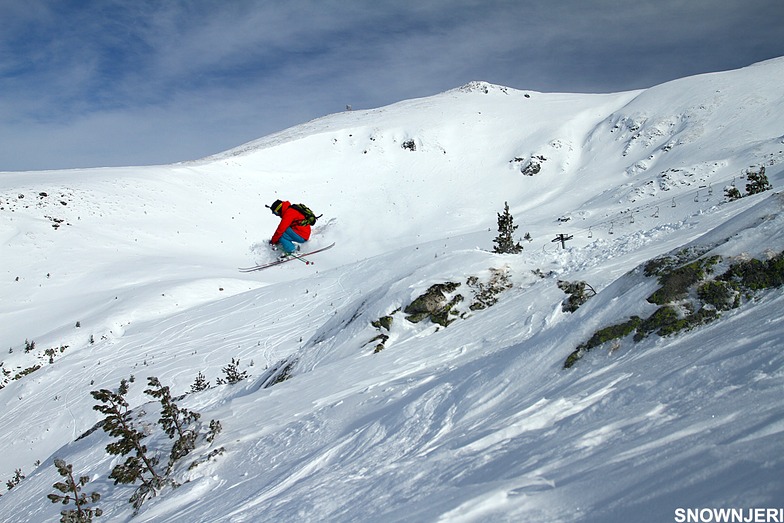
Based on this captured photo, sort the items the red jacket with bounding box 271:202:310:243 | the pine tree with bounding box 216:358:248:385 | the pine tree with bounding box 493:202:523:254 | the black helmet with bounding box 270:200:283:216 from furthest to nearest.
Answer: the red jacket with bounding box 271:202:310:243 → the black helmet with bounding box 270:200:283:216 → the pine tree with bounding box 493:202:523:254 → the pine tree with bounding box 216:358:248:385

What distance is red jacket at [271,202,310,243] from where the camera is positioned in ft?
118

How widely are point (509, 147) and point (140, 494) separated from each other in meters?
51.1

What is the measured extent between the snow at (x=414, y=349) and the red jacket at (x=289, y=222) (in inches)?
58.2

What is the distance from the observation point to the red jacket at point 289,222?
3588cm

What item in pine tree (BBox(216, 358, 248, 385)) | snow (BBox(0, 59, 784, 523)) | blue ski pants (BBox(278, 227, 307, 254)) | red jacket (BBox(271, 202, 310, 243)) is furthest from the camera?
blue ski pants (BBox(278, 227, 307, 254))

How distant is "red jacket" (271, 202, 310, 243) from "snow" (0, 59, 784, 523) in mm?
1477

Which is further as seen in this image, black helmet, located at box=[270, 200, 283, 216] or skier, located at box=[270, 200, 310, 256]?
skier, located at box=[270, 200, 310, 256]

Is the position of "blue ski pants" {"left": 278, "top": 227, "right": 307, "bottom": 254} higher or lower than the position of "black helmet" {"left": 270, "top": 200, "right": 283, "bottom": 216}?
lower

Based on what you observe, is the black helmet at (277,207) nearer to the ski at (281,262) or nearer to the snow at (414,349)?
the ski at (281,262)

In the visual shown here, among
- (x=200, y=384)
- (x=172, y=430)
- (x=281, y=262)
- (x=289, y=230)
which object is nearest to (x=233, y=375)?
→ (x=200, y=384)

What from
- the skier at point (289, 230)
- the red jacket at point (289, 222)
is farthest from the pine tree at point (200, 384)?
the red jacket at point (289, 222)

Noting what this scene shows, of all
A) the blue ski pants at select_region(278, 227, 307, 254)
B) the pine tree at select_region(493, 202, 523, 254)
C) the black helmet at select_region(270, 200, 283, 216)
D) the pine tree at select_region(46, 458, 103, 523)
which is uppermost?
the black helmet at select_region(270, 200, 283, 216)

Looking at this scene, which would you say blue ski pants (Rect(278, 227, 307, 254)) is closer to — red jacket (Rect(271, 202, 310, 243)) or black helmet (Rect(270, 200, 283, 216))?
red jacket (Rect(271, 202, 310, 243))

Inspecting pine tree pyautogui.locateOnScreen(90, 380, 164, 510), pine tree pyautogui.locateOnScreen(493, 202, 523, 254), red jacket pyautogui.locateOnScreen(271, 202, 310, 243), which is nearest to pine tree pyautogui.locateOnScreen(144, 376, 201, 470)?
pine tree pyautogui.locateOnScreen(90, 380, 164, 510)
